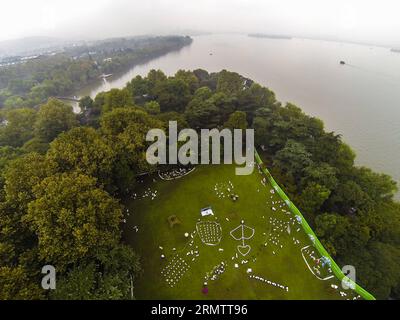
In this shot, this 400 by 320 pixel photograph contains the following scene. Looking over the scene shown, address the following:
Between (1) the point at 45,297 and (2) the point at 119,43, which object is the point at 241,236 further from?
(2) the point at 119,43

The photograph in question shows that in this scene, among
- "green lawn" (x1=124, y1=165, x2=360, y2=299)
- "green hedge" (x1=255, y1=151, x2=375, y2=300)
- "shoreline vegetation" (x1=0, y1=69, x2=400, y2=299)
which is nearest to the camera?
"shoreline vegetation" (x1=0, y1=69, x2=400, y2=299)

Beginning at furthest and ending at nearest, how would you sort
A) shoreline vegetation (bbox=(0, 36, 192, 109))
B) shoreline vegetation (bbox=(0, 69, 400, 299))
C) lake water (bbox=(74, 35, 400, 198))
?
shoreline vegetation (bbox=(0, 36, 192, 109)), lake water (bbox=(74, 35, 400, 198)), shoreline vegetation (bbox=(0, 69, 400, 299))

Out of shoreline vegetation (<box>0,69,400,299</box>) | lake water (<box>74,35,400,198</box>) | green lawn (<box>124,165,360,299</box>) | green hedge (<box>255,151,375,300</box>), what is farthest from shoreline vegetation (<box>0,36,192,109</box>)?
green hedge (<box>255,151,375,300</box>)

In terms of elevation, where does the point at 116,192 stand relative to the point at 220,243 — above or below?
above

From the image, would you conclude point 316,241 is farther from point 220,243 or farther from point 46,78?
point 46,78

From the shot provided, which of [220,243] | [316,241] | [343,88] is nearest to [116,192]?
[220,243]

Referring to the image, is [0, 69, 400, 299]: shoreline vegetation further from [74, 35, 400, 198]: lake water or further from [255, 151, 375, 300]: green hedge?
[74, 35, 400, 198]: lake water
